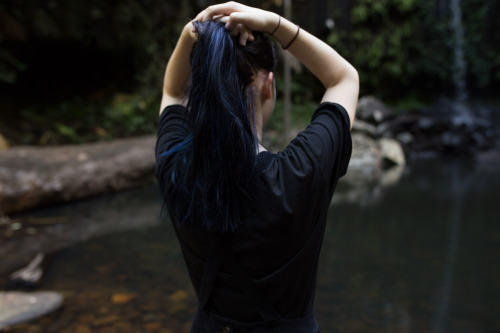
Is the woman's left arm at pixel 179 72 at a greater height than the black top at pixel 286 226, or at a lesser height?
greater

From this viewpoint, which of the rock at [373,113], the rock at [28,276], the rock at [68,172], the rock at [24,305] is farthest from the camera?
the rock at [373,113]

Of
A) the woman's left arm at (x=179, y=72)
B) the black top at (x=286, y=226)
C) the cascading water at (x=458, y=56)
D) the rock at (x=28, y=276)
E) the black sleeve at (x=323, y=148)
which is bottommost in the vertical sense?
the rock at (x=28, y=276)

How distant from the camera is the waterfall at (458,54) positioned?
47.3 feet

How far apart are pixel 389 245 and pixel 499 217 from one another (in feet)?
6.30

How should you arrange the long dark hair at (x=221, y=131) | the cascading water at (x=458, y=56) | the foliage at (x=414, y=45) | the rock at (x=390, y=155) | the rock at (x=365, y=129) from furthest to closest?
the cascading water at (x=458, y=56) < the foliage at (x=414, y=45) < the rock at (x=365, y=129) < the rock at (x=390, y=155) < the long dark hair at (x=221, y=131)

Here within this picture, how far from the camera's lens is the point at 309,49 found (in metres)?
0.94

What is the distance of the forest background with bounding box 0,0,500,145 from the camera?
8484 mm

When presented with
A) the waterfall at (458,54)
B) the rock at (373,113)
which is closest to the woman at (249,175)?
the rock at (373,113)

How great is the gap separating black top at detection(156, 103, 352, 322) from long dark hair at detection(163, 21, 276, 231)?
0.13 feet

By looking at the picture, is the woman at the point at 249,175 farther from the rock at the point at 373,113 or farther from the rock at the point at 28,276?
the rock at the point at 373,113

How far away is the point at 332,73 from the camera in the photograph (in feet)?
3.16

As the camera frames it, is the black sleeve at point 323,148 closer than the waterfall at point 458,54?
Yes

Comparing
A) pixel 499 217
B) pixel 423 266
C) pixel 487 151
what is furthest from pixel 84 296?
pixel 487 151

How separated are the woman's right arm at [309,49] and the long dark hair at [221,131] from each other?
3cm
